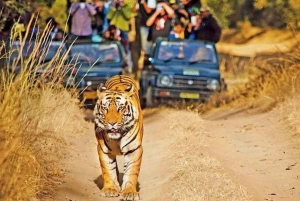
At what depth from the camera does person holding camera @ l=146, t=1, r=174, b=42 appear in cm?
2019

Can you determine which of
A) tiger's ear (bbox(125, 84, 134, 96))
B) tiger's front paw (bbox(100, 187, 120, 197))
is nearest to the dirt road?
tiger's front paw (bbox(100, 187, 120, 197))

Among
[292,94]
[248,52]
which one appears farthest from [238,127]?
[248,52]

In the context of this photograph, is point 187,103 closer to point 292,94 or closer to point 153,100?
point 153,100

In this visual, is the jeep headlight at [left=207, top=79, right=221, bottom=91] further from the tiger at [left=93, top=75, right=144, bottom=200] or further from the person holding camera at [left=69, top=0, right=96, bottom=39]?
the tiger at [left=93, top=75, right=144, bottom=200]

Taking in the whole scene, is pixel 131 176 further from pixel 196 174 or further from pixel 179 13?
pixel 179 13

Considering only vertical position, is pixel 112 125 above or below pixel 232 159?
above

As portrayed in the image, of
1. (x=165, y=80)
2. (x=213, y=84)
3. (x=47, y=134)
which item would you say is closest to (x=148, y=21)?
(x=165, y=80)

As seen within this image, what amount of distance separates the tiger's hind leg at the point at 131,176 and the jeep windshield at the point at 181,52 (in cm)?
1013

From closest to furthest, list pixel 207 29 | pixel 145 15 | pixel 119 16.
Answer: pixel 207 29, pixel 145 15, pixel 119 16

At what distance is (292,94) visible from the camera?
48.6 feet

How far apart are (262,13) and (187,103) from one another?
18.7 m

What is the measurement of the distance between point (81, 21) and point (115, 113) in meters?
11.1

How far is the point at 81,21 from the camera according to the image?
20.2 metres

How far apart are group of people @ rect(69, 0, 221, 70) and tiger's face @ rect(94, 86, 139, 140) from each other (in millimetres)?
10339
